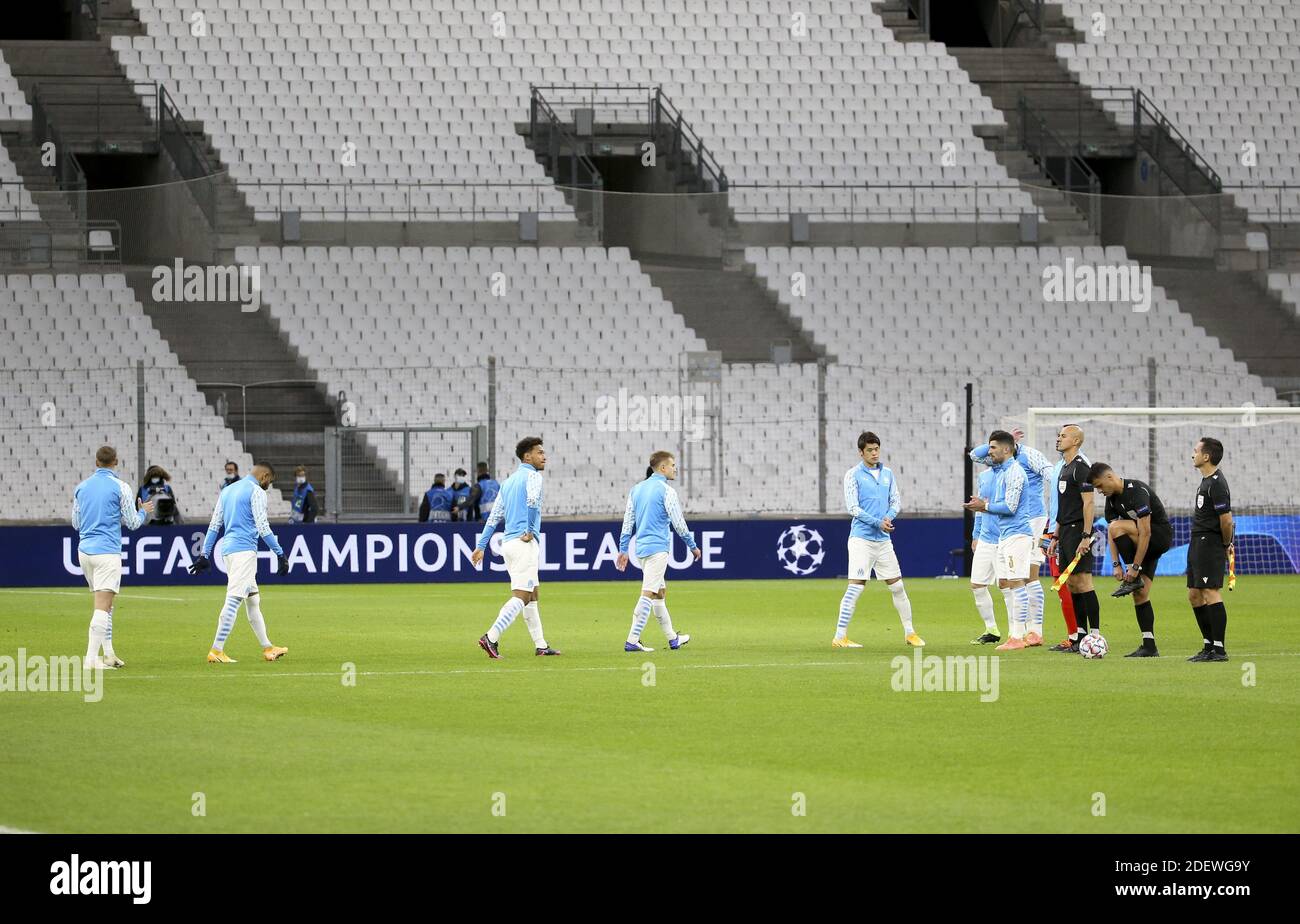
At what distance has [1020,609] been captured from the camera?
57.9ft

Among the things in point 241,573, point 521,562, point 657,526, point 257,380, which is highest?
point 257,380

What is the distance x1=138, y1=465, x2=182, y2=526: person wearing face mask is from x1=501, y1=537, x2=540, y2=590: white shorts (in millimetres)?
14054

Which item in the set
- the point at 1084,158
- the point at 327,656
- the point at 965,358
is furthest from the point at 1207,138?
the point at 327,656

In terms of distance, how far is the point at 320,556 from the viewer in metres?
30.1

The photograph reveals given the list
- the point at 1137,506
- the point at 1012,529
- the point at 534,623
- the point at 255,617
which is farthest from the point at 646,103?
the point at 1137,506

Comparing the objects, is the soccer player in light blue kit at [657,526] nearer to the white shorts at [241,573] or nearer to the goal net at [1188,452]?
the white shorts at [241,573]

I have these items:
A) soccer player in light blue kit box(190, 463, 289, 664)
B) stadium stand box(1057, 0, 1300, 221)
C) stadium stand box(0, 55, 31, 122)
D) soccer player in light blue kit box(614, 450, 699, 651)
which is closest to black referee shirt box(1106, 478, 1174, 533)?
soccer player in light blue kit box(614, 450, 699, 651)

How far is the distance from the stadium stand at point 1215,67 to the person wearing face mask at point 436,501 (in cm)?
2137

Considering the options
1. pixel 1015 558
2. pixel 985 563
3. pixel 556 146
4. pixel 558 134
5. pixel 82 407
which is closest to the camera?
pixel 1015 558

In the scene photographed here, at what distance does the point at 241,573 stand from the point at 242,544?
297 mm

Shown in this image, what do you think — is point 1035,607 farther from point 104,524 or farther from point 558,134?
point 558,134

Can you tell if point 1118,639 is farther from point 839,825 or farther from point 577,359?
point 577,359

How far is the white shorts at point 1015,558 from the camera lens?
57.8ft

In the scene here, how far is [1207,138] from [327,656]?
3218cm
